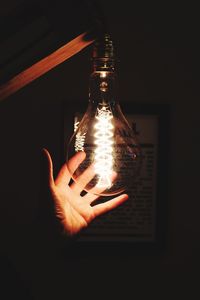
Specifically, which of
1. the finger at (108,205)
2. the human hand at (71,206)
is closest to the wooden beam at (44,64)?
the human hand at (71,206)

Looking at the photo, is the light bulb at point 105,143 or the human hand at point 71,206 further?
the human hand at point 71,206

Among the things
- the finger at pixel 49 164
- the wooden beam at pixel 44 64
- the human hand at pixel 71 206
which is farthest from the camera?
the human hand at pixel 71 206

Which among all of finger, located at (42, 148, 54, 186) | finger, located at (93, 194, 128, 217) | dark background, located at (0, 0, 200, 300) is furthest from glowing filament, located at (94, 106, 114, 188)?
dark background, located at (0, 0, 200, 300)

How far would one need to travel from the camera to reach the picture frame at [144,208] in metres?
1.37

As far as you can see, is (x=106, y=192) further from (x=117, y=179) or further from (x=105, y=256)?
(x=105, y=256)

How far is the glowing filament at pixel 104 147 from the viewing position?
0.69 metres

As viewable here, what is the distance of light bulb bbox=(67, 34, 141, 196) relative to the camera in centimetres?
68

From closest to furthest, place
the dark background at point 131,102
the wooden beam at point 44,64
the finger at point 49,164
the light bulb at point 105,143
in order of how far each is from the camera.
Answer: the wooden beam at point 44,64 < the light bulb at point 105,143 < the finger at point 49,164 < the dark background at point 131,102

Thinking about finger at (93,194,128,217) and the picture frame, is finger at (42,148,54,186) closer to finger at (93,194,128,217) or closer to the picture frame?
finger at (93,194,128,217)

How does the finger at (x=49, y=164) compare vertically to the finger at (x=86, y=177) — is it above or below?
above

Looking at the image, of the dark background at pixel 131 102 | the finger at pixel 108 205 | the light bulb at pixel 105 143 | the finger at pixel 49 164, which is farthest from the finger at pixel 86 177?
the dark background at pixel 131 102

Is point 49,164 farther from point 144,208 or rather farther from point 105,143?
point 144,208

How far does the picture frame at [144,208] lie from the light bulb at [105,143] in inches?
26.5

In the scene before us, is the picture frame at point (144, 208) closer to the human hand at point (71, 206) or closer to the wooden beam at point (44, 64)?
the human hand at point (71, 206)
